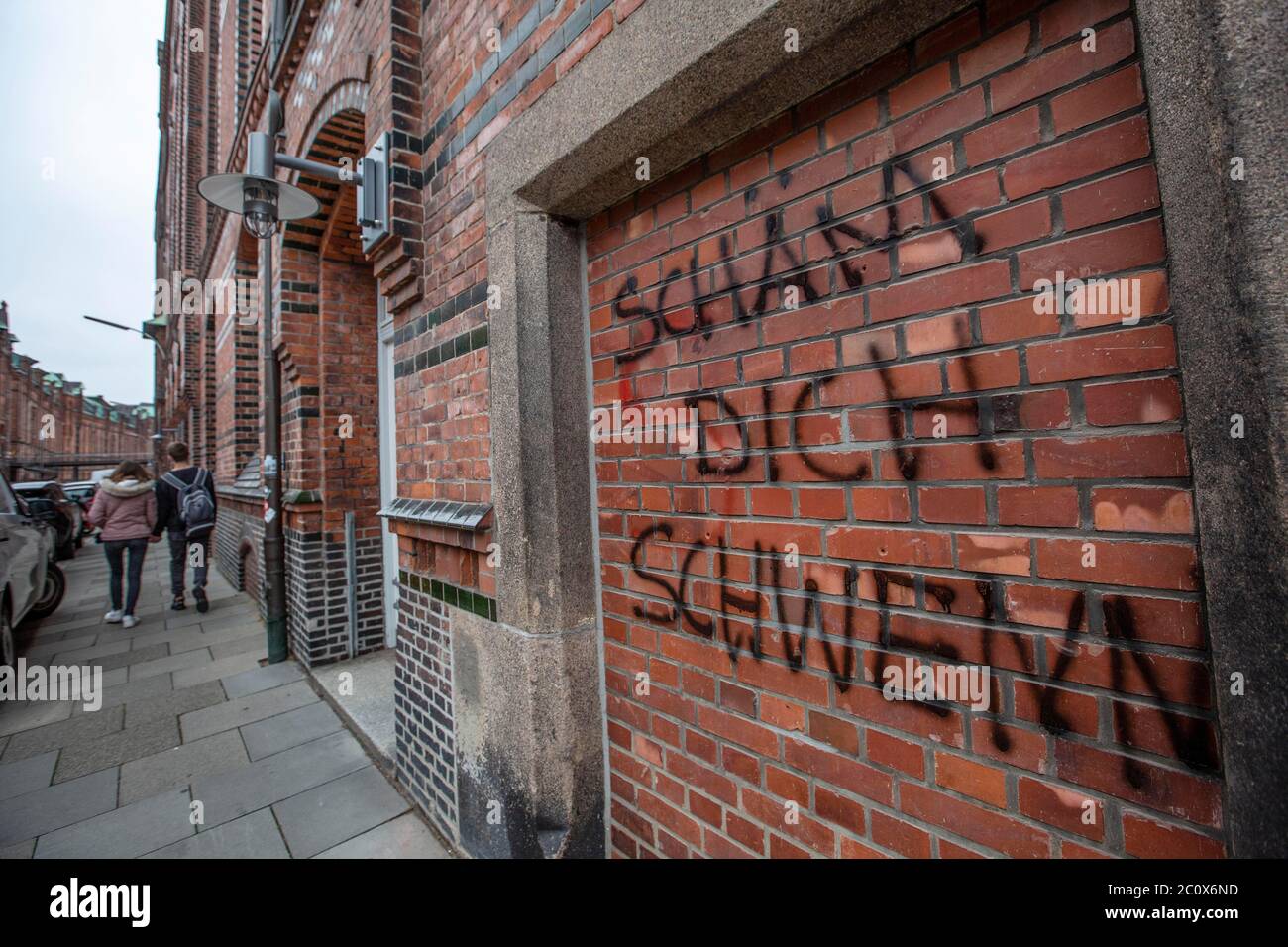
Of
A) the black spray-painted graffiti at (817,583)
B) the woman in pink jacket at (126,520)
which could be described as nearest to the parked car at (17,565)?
the woman in pink jacket at (126,520)

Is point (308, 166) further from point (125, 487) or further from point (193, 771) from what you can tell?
point (125, 487)

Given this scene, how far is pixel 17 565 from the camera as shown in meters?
4.99

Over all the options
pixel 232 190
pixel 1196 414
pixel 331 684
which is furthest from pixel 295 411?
pixel 1196 414

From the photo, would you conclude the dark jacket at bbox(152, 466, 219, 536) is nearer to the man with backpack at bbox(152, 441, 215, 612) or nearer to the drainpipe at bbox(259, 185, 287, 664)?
the man with backpack at bbox(152, 441, 215, 612)

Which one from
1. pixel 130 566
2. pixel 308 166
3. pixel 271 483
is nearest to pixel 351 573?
pixel 271 483

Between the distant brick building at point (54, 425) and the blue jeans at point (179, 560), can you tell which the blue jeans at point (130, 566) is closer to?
the blue jeans at point (179, 560)

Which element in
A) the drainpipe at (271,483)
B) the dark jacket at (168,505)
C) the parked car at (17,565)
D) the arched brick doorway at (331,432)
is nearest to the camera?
the parked car at (17,565)

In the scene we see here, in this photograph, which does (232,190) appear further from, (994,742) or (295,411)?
(994,742)

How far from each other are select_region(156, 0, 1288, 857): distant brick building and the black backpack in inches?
220

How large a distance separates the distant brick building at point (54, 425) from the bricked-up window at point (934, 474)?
829 inches

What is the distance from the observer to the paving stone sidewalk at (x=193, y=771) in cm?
273

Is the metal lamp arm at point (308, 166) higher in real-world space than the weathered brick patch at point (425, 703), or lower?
higher

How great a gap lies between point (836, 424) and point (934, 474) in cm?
26

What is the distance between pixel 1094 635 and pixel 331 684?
4.80 meters
